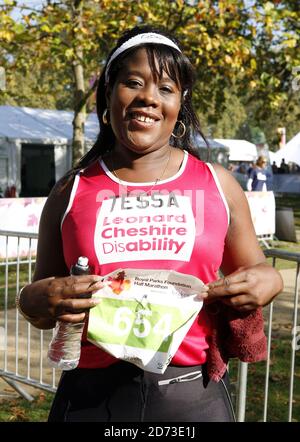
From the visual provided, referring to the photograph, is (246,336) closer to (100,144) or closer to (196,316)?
(196,316)

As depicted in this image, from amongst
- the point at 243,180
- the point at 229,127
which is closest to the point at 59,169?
the point at 243,180

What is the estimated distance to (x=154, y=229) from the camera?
1.83 m

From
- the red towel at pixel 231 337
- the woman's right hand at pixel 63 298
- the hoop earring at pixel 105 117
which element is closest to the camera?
the woman's right hand at pixel 63 298

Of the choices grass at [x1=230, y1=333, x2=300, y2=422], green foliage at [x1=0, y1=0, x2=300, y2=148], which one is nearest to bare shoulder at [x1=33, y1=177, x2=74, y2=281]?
grass at [x1=230, y1=333, x2=300, y2=422]

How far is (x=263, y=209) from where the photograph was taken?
14211mm

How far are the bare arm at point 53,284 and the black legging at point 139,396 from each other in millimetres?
206

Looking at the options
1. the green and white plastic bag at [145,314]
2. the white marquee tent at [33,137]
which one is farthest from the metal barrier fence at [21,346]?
the white marquee tent at [33,137]

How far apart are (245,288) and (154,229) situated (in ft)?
1.01

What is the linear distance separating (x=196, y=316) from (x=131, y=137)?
57 centimetres

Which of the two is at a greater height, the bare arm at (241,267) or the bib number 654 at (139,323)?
the bare arm at (241,267)

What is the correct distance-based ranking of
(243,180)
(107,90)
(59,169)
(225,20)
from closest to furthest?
(107,90) → (225,20) → (59,169) → (243,180)

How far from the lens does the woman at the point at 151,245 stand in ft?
5.97

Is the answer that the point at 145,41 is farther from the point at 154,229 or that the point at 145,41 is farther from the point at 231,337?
the point at 231,337

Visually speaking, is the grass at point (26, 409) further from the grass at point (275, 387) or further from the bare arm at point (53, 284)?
the bare arm at point (53, 284)
